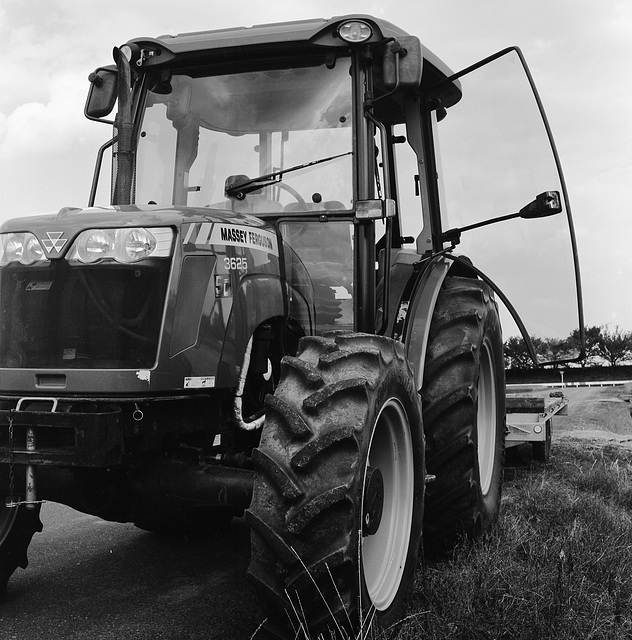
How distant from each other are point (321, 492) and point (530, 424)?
472 cm

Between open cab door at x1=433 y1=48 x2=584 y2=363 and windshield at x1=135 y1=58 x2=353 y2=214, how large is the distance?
3.07 ft

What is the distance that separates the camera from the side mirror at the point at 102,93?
4.09 metres

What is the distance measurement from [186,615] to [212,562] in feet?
2.90

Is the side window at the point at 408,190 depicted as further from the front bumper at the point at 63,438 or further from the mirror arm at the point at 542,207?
the front bumper at the point at 63,438

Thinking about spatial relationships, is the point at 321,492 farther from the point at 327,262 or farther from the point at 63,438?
the point at 327,262

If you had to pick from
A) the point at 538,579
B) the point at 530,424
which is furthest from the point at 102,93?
the point at 530,424

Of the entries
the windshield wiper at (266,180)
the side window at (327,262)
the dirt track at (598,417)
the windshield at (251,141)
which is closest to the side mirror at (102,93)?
the windshield at (251,141)

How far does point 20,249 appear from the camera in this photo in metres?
3.23

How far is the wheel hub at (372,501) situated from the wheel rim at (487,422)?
1854mm

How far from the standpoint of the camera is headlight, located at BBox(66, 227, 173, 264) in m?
3.11

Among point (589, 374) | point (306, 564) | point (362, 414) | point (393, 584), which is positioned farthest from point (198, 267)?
point (589, 374)

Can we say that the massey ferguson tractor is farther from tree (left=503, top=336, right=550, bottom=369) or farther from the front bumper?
tree (left=503, top=336, right=550, bottom=369)

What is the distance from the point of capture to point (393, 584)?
3.26 meters

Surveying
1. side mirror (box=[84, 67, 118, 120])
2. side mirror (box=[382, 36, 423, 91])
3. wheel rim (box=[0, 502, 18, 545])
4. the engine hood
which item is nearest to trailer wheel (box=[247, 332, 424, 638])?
the engine hood
